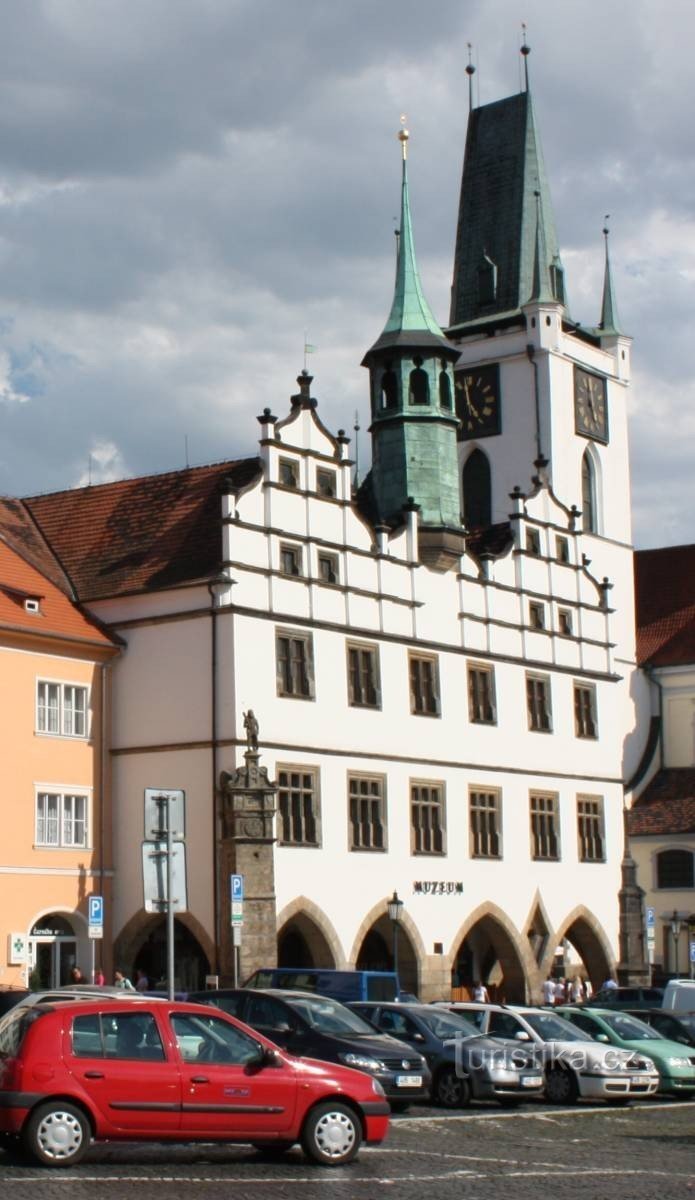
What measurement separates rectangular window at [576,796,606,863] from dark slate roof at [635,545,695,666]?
1438 cm

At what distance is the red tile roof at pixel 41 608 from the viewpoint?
41406 millimetres

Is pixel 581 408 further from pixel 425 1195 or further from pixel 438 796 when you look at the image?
pixel 425 1195

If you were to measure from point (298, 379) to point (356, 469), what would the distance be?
32.4 metres

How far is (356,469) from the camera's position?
78.0 metres

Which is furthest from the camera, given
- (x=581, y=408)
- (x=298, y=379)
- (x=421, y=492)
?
(x=581, y=408)

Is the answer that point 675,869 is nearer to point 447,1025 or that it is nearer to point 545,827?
point 545,827

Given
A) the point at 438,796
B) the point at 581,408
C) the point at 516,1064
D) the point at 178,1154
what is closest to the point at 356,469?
the point at 581,408

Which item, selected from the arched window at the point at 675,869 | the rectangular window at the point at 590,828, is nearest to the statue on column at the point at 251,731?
the rectangular window at the point at 590,828

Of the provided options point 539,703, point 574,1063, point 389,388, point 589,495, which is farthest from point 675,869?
point 574,1063

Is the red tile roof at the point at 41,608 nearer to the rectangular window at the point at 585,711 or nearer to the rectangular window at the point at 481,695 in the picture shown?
the rectangular window at the point at 481,695

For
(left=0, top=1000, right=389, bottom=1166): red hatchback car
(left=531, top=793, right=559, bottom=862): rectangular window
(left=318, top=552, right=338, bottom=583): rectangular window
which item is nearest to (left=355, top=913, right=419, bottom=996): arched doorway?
(left=531, top=793, right=559, bottom=862): rectangular window

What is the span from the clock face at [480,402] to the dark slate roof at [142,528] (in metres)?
22.5

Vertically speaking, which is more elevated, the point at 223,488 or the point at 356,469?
the point at 356,469

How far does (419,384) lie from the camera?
167 ft
